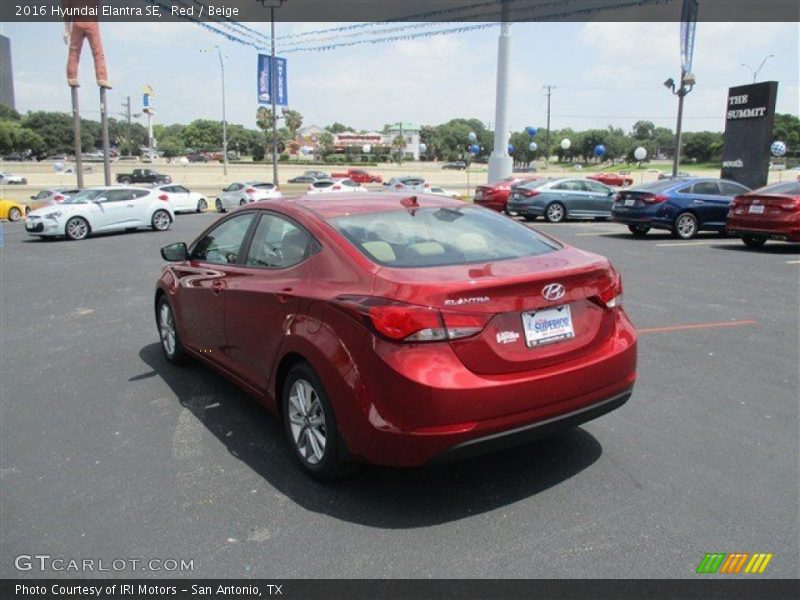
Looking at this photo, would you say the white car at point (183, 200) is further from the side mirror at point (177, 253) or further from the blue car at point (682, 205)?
the side mirror at point (177, 253)

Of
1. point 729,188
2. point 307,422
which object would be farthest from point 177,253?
point 729,188

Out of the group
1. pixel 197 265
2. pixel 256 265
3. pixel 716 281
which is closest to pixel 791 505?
pixel 256 265

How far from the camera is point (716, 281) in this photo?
9.29 m

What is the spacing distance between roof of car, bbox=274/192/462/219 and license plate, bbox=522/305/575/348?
49.4 inches

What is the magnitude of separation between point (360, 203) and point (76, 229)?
52.6 ft

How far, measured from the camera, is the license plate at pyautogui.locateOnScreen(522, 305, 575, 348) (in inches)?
122

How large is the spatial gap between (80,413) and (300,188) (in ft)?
161

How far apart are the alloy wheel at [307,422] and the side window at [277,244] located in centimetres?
77

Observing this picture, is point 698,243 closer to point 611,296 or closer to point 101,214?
point 611,296

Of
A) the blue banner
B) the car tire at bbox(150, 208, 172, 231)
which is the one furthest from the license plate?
the blue banner

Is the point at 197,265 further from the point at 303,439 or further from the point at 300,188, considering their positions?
the point at 300,188

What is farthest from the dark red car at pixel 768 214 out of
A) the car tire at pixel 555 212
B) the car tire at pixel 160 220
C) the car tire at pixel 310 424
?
the car tire at pixel 160 220

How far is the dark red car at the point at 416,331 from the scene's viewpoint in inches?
115

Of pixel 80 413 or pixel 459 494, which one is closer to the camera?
pixel 459 494
